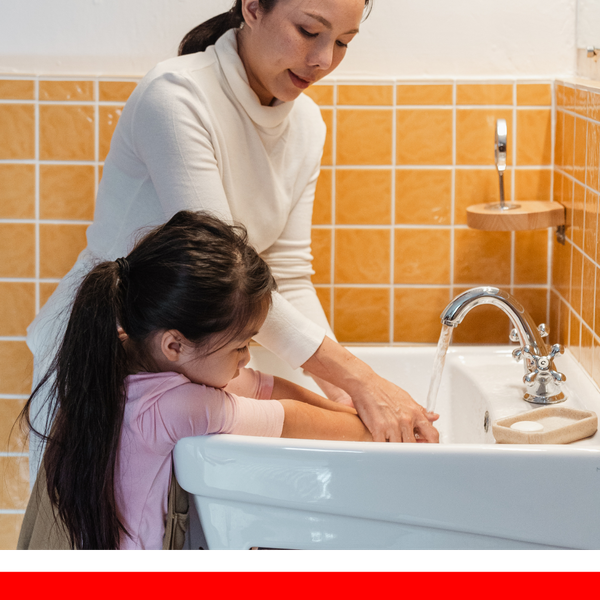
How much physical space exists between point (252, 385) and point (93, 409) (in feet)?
0.86

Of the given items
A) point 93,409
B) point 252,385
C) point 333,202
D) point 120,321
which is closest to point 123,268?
point 120,321

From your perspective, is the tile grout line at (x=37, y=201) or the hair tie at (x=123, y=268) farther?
the tile grout line at (x=37, y=201)

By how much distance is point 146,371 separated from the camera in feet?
3.00

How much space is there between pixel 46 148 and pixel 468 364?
33.4 inches

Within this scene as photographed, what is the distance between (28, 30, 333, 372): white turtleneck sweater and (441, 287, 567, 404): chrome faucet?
192mm

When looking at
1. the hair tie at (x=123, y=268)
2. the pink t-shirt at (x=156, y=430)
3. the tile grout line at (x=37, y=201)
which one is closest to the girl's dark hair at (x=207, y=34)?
the tile grout line at (x=37, y=201)

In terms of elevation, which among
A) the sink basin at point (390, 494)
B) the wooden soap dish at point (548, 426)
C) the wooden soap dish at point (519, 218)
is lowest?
the sink basin at point (390, 494)

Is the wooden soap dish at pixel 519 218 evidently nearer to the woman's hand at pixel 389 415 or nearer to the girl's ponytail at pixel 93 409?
the woman's hand at pixel 389 415

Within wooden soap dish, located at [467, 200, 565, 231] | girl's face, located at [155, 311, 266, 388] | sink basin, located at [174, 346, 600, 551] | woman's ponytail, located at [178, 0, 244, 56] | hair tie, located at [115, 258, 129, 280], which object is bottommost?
sink basin, located at [174, 346, 600, 551]

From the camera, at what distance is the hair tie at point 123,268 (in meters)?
0.88

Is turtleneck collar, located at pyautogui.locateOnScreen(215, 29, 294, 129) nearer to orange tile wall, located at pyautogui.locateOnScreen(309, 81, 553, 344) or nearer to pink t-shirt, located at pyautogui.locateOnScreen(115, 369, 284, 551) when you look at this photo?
orange tile wall, located at pyautogui.locateOnScreen(309, 81, 553, 344)

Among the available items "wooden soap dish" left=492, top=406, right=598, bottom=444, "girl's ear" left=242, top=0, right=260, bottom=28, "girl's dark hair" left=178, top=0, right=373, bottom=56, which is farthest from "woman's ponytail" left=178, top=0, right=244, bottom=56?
"wooden soap dish" left=492, top=406, right=598, bottom=444

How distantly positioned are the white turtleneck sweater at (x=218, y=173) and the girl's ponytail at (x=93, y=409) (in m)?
0.18

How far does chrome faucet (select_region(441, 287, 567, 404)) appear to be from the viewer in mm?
1039
